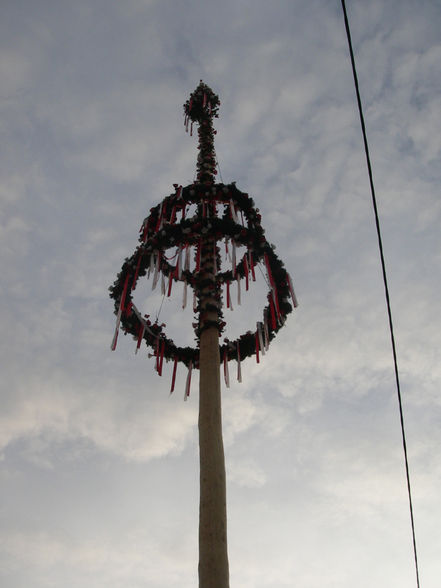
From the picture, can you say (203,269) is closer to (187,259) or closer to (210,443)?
(187,259)

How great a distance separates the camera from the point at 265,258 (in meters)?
11.0

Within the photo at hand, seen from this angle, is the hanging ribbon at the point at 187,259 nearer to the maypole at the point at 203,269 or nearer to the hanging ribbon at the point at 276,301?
the maypole at the point at 203,269

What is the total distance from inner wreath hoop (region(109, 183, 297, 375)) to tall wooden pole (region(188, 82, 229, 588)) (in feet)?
0.84

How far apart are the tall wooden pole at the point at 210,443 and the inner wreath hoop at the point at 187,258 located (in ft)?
0.84

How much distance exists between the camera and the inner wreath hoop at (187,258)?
10.9 metres

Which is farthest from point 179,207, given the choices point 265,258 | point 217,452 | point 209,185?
point 217,452

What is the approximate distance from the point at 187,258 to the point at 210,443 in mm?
4559

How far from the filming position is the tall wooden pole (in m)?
6.84

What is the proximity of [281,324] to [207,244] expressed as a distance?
2.61 meters

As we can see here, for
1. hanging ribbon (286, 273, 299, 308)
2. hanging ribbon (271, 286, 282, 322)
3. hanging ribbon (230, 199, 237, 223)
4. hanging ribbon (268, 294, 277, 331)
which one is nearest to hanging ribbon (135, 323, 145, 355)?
hanging ribbon (268, 294, 277, 331)

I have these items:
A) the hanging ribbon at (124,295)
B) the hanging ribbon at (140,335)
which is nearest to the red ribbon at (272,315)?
the hanging ribbon at (140,335)

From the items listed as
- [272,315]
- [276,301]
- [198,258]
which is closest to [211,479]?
[272,315]

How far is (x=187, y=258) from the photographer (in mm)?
11117

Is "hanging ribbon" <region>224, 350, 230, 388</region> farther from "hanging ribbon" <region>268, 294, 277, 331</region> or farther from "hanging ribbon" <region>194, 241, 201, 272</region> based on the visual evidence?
"hanging ribbon" <region>194, 241, 201, 272</region>
